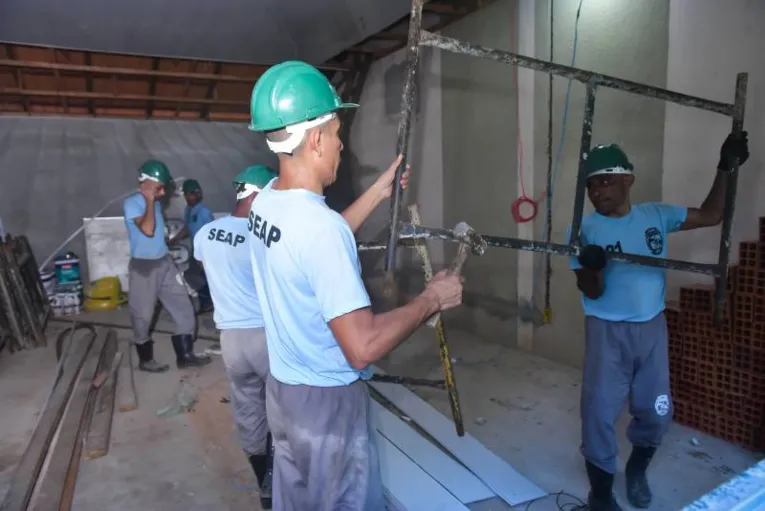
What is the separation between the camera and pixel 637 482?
96.0 inches

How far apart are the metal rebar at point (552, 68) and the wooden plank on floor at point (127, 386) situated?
10.7ft

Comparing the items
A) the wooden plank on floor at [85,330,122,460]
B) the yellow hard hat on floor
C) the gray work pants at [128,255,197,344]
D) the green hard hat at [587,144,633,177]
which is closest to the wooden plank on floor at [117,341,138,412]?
the wooden plank on floor at [85,330,122,460]

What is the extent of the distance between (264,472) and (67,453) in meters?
1.28

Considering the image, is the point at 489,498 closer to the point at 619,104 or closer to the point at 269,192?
the point at 269,192

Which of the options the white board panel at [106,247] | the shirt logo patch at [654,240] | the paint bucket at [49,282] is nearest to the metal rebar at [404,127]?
the shirt logo patch at [654,240]

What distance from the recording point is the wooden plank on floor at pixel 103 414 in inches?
125

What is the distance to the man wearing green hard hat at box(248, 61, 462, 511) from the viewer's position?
127 cm

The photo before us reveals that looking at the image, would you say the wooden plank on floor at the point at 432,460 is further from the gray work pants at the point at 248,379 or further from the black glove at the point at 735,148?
the black glove at the point at 735,148

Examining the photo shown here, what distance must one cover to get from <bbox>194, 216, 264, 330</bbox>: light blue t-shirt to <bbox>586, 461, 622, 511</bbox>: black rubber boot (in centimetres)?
156

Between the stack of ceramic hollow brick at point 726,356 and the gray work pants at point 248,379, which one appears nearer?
the gray work pants at point 248,379

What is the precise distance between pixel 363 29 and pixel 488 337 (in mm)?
2825

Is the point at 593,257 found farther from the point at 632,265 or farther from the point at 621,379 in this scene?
the point at 621,379

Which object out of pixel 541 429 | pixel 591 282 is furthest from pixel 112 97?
pixel 591 282

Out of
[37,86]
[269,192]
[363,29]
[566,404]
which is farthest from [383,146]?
[269,192]
